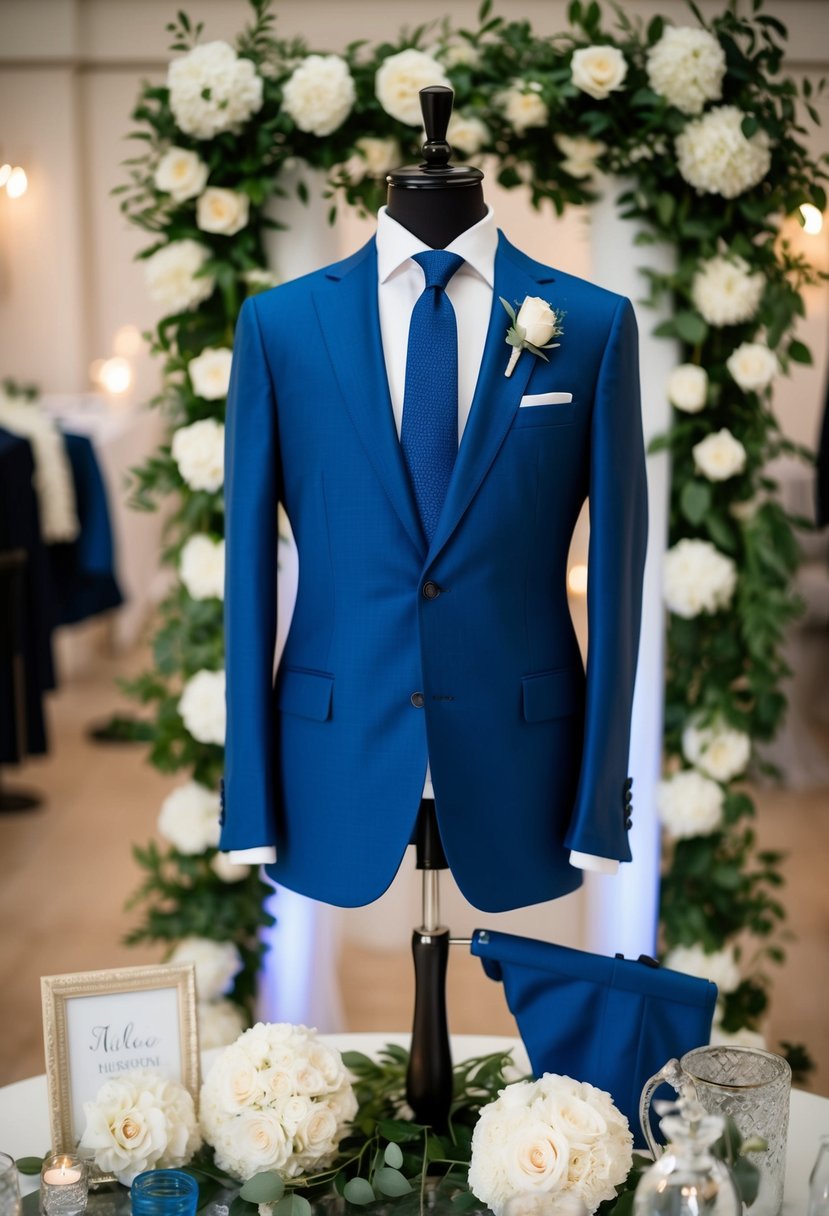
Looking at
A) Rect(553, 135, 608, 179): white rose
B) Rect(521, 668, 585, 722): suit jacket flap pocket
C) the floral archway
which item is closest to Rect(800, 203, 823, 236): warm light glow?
the floral archway

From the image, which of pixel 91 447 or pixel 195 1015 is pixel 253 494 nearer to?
pixel 195 1015

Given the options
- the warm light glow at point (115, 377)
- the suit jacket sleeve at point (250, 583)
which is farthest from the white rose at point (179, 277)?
the warm light glow at point (115, 377)

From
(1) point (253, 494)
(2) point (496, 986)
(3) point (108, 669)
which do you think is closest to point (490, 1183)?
(1) point (253, 494)

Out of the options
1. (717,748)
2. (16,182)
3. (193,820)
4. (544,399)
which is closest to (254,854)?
(544,399)

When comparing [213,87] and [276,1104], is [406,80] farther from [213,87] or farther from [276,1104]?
[276,1104]

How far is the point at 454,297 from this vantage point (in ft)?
5.49

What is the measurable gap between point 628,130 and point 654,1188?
1780mm

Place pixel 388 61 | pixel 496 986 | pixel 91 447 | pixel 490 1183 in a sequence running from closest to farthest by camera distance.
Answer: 1. pixel 490 1183
2. pixel 388 61
3. pixel 496 986
4. pixel 91 447

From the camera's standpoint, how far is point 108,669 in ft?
21.7

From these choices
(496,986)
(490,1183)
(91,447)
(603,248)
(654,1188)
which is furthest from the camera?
(91,447)

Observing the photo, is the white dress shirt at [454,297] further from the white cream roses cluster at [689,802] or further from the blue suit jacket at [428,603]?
the white cream roses cluster at [689,802]

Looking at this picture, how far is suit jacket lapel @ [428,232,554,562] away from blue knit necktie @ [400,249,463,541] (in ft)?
0.10

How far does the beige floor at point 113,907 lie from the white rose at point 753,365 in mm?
1329

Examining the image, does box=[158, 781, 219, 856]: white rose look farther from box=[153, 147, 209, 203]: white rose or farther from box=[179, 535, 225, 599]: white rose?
box=[153, 147, 209, 203]: white rose
